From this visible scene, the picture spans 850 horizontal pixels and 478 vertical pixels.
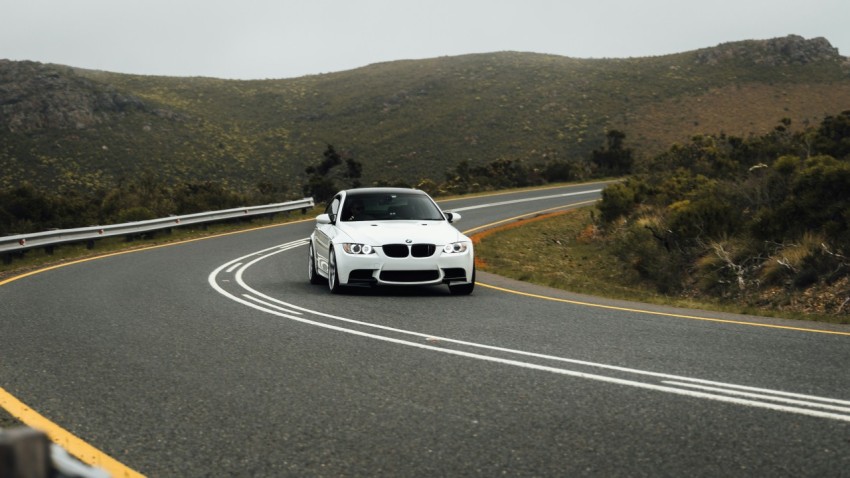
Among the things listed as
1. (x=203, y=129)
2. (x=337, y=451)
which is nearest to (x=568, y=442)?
(x=337, y=451)

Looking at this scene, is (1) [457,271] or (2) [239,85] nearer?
(1) [457,271]

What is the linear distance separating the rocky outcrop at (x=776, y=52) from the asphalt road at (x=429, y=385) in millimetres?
90114

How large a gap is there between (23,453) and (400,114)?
87.5 m

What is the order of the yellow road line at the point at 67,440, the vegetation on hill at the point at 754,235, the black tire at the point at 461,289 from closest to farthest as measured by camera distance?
1. the yellow road line at the point at 67,440
2. the black tire at the point at 461,289
3. the vegetation on hill at the point at 754,235

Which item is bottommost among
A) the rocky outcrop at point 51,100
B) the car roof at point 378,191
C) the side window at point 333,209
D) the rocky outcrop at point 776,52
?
the side window at point 333,209

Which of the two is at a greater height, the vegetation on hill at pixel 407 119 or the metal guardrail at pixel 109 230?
the vegetation on hill at pixel 407 119

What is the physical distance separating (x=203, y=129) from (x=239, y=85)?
27.7 meters

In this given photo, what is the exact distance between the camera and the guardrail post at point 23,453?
1688mm

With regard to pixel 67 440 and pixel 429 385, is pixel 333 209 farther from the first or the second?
pixel 67 440

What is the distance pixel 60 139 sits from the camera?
220 feet

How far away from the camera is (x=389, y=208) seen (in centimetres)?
1402

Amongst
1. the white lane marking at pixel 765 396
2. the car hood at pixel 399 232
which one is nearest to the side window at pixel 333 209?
the car hood at pixel 399 232

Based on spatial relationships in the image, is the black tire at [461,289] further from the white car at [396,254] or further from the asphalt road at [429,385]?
the asphalt road at [429,385]

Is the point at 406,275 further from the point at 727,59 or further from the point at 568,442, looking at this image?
the point at 727,59
